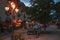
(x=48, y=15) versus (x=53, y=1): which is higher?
(x=53, y=1)

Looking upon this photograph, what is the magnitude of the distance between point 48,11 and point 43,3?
148cm

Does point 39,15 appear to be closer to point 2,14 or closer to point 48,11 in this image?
point 48,11

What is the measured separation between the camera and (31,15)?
34469 mm

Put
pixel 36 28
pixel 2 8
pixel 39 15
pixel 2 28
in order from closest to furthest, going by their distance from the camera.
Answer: pixel 36 28 < pixel 39 15 < pixel 2 28 < pixel 2 8

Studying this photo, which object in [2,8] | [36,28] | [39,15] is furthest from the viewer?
[2,8]

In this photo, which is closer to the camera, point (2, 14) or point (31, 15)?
point (31, 15)

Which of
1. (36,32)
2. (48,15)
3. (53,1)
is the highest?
(53,1)

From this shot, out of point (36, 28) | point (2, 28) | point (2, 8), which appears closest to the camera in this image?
point (36, 28)

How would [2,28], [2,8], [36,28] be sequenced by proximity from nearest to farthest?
1. [36,28]
2. [2,28]
3. [2,8]

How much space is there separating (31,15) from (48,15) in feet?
8.80

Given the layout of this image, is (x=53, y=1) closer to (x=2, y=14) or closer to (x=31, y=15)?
(x=31, y=15)

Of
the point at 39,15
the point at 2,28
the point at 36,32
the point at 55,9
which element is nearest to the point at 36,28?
the point at 36,32

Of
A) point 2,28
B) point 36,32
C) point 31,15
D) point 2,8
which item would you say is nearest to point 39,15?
point 31,15

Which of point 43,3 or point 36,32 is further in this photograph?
point 43,3
